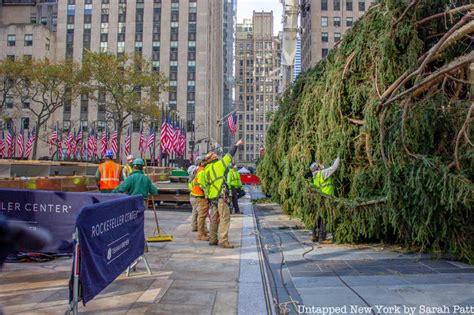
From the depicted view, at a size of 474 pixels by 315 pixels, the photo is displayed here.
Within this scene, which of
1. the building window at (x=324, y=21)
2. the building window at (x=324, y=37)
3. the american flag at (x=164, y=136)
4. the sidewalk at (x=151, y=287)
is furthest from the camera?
the building window at (x=324, y=21)

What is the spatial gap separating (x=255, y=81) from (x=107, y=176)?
151m

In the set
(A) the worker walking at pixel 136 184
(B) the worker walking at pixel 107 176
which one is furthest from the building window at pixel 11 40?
(A) the worker walking at pixel 136 184

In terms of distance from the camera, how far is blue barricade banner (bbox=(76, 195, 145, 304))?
4.35 metres

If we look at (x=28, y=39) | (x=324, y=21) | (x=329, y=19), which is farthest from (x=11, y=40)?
(x=329, y=19)

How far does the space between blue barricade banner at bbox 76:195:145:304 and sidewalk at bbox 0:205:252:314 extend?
1.37ft

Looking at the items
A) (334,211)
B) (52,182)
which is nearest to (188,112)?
(52,182)

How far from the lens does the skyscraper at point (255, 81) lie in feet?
494

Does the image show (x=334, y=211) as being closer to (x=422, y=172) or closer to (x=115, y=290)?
(x=422, y=172)

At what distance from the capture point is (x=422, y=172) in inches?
291

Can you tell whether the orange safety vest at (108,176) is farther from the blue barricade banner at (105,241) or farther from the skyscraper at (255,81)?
the skyscraper at (255,81)

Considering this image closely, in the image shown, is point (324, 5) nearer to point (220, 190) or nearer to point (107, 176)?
point (220, 190)

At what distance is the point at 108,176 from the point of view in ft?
31.4

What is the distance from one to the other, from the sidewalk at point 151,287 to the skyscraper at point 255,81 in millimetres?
134346

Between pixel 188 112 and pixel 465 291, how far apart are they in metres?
75.5
